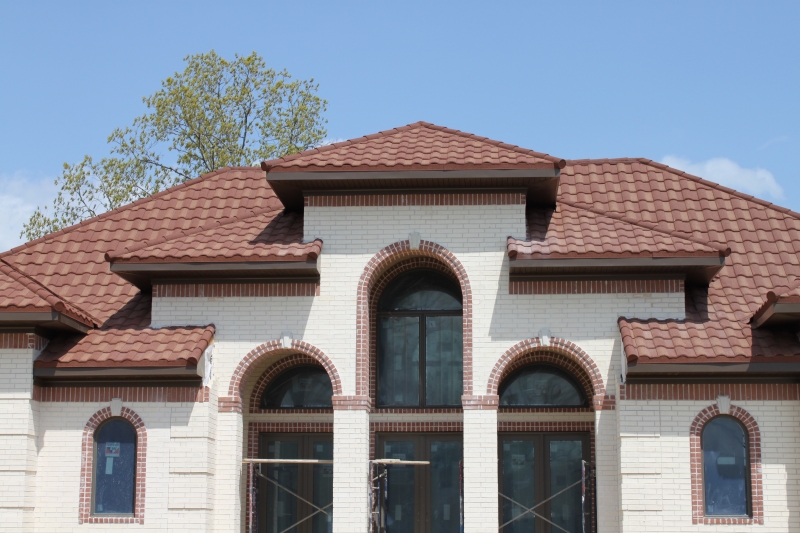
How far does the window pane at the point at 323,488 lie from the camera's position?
18359 millimetres

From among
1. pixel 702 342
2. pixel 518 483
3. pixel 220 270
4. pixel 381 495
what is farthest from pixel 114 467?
pixel 702 342

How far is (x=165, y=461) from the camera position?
16.7m

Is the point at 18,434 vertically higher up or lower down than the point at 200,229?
lower down

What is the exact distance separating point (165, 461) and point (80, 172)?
2084cm

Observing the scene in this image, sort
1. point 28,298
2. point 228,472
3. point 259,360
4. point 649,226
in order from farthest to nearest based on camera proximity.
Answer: point 649,226 < point 259,360 < point 228,472 < point 28,298

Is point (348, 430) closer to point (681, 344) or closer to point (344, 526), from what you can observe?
point (344, 526)

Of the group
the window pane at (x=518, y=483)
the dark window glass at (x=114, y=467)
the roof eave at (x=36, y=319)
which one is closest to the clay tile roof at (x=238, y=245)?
the roof eave at (x=36, y=319)

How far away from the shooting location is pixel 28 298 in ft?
54.4

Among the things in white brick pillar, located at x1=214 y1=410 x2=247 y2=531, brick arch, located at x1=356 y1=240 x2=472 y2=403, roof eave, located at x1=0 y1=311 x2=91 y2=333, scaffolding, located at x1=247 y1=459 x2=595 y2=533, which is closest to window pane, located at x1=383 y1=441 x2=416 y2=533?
scaffolding, located at x1=247 y1=459 x2=595 y2=533

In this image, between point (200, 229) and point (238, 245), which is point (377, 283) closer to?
point (238, 245)

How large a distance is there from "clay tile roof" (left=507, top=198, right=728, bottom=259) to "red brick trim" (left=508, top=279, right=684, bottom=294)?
591 mm

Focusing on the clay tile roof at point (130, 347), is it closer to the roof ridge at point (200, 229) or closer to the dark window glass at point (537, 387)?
the roof ridge at point (200, 229)

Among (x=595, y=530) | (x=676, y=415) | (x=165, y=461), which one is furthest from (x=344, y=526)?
(x=676, y=415)

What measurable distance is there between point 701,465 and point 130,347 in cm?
871
